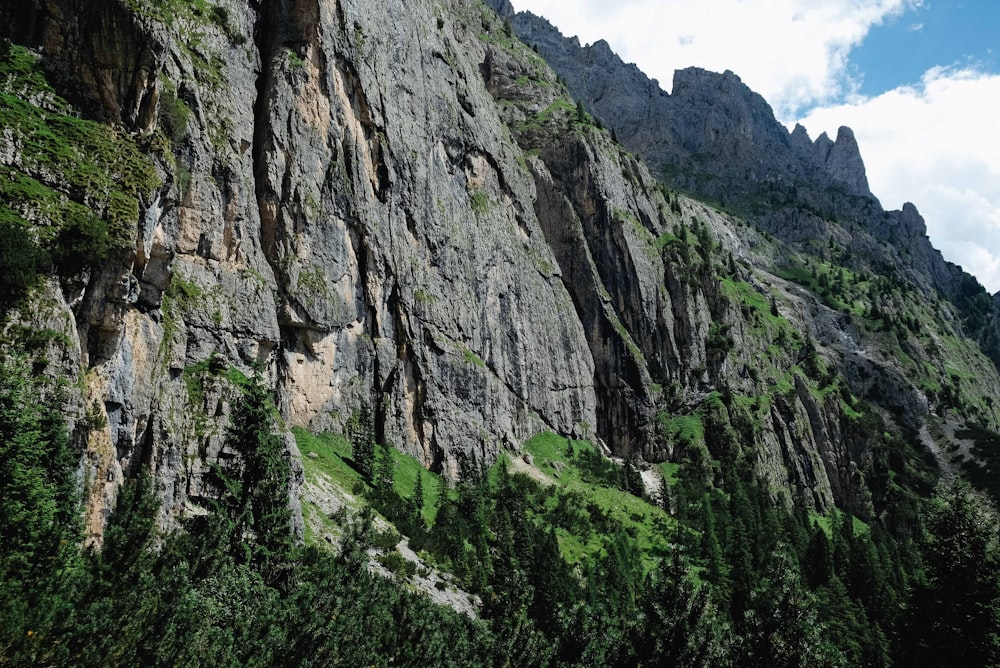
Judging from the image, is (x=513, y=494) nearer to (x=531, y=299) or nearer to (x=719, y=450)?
(x=531, y=299)

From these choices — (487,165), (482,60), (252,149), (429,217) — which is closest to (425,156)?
(429,217)

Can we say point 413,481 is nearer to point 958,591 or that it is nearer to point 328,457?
point 328,457

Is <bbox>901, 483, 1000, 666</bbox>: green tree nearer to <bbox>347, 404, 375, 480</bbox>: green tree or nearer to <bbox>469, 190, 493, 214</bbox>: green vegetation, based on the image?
<bbox>347, 404, 375, 480</bbox>: green tree

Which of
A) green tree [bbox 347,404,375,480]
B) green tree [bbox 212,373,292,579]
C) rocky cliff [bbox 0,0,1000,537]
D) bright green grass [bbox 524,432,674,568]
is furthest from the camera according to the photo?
bright green grass [bbox 524,432,674,568]

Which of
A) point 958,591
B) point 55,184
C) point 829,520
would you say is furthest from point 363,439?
point 829,520

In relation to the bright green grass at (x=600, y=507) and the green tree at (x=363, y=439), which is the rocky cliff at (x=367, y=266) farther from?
the bright green grass at (x=600, y=507)

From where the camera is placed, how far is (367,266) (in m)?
89.8

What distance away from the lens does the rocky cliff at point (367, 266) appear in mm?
38969

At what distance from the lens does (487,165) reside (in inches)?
5207

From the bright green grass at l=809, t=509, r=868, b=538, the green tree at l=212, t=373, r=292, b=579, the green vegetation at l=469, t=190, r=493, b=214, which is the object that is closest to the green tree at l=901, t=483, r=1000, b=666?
the green tree at l=212, t=373, r=292, b=579

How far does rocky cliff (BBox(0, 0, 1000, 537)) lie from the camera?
39.0 m

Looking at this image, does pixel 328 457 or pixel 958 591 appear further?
pixel 328 457

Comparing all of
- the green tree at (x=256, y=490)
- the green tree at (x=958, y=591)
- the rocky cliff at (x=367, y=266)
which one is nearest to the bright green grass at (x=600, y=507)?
the rocky cliff at (x=367, y=266)

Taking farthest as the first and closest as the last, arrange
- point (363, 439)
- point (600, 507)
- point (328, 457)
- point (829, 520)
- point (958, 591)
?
point (829, 520) < point (600, 507) < point (363, 439) < point (328, 457) < point (958, 591)
